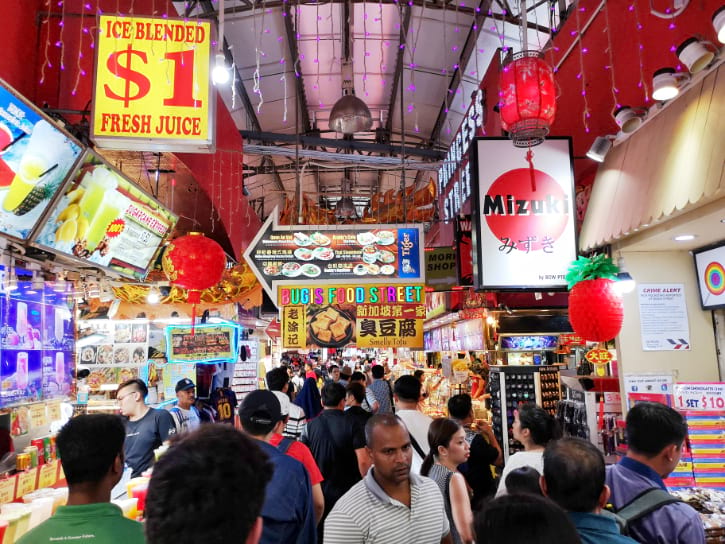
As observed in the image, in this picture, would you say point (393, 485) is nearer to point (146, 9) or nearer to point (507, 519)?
point (507, 519)

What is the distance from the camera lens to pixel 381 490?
8.12 feet

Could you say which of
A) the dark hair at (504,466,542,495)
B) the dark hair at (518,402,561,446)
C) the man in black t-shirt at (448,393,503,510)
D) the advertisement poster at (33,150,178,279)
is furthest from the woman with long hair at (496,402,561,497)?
the advertisement poster at (33,150,178,279)

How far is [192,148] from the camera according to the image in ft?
14.6

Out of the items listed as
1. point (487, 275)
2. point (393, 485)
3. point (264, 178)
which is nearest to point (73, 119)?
point (487, 275)

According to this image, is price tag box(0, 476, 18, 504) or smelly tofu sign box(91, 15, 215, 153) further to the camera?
smelly tofu sign box(91, 15, 215, 153)

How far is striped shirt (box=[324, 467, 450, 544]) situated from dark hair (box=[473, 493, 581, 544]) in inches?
42.3

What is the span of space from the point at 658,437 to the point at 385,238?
468 cm

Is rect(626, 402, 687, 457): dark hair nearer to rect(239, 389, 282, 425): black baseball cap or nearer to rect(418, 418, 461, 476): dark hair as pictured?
A: rect(418, 418, 461, 476): dark hair

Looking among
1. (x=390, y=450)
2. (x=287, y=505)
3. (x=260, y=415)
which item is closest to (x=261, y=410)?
(x=260, y=415)

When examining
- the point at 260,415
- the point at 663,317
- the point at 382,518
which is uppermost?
the point at 663,317

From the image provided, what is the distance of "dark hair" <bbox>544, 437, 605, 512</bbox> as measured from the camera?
2.14 meters

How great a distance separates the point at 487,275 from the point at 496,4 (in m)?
5.99

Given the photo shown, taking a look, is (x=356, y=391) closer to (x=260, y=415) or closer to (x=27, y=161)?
(x=260, y=415)

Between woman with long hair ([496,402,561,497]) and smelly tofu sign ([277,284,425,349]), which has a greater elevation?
smelly tofu sign ([277,284,425,349])
